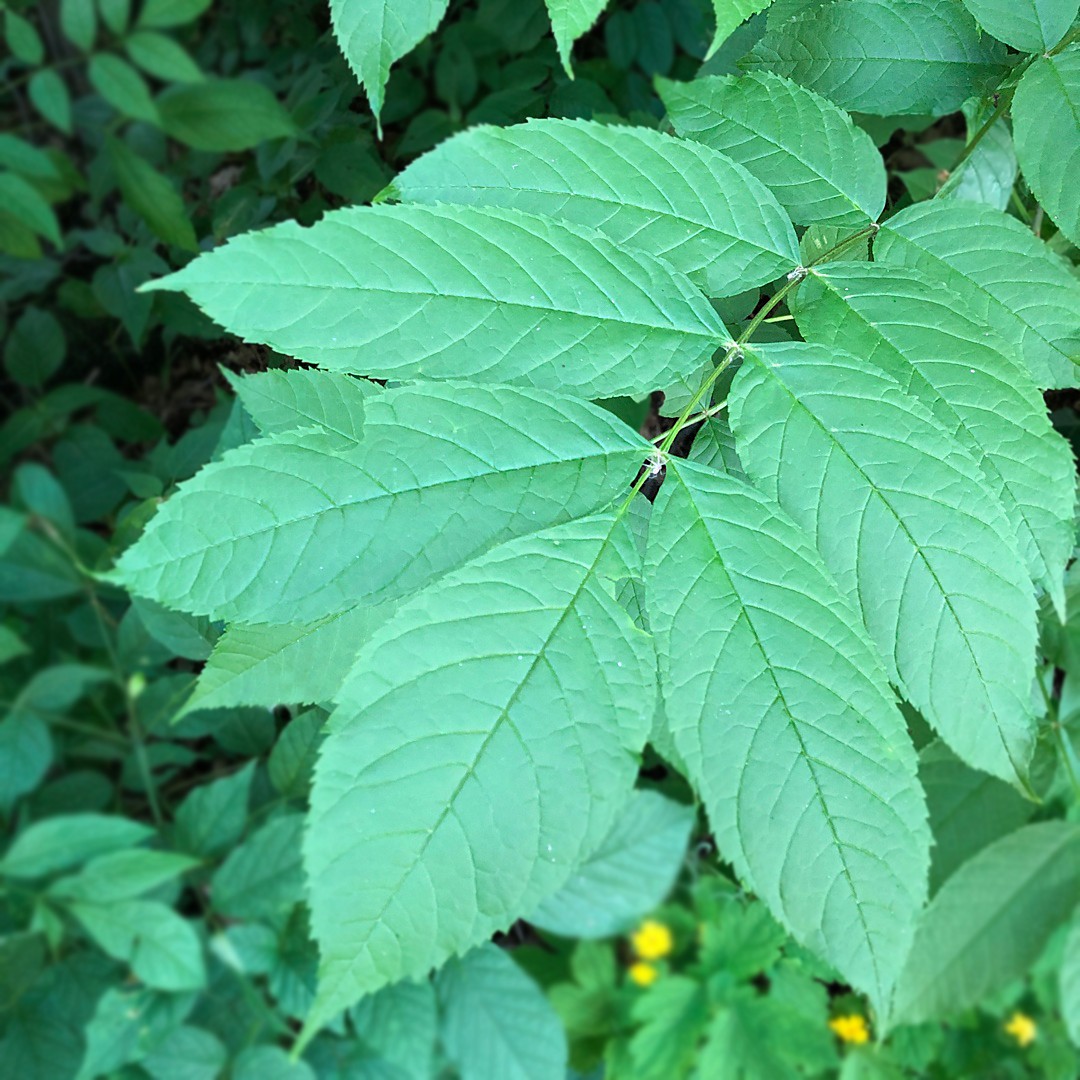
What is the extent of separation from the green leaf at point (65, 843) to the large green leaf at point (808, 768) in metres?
1.10

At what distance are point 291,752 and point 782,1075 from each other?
40.7 inches

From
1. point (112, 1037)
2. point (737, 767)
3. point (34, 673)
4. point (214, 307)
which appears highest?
point (214, 307)

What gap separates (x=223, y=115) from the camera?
1645 millimetres

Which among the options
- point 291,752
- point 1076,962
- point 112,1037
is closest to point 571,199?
point 1076,962

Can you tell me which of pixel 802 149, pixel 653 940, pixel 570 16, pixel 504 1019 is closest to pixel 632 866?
pixel 504 1019

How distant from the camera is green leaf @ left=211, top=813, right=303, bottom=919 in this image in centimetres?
120

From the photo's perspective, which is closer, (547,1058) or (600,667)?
(600,667)

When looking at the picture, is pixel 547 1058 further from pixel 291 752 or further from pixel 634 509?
pixel 634 509

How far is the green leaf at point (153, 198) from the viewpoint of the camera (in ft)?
5.23

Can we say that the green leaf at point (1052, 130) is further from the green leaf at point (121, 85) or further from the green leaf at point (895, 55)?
the green leaf at point (121, 85)

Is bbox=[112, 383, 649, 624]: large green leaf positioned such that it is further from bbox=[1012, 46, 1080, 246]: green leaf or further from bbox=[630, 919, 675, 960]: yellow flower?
bbox=[630, 919, 675, 960]: yellow flower

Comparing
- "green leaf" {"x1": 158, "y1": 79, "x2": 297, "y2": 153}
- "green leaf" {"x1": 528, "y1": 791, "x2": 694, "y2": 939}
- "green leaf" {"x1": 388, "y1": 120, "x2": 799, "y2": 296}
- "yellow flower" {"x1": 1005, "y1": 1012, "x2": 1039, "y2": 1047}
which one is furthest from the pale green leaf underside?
"yellow flower" {"x1": 1005, "y1": 1012, "x2": 1039, "y2": 1047}

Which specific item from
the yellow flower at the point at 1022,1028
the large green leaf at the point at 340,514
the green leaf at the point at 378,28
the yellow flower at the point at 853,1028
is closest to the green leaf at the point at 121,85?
the green leaf at the point at 378,28

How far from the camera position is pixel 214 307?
1.82ft
